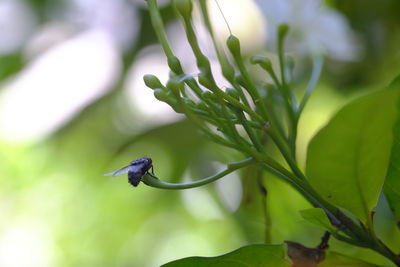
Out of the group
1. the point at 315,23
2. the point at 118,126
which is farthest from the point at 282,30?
the point at 118,126

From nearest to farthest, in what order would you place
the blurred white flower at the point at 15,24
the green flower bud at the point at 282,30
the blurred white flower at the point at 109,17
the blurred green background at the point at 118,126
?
the green flower bud at the point at 282,30 < the blurred green background at the point at 118,126 < the blurred white flower at the point at 109,17 < the blurred white flower at the point at 15,24

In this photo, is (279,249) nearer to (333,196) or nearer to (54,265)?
(333,196)

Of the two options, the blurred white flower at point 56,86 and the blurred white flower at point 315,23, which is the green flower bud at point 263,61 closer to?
the blurred white flower at point 315,23

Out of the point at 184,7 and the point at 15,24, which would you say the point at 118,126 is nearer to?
the point at 15,24

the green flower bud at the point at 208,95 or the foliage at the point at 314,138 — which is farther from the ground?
the green flower bud at the point at 208,95

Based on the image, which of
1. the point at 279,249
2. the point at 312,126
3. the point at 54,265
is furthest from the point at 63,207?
the point at 279,249

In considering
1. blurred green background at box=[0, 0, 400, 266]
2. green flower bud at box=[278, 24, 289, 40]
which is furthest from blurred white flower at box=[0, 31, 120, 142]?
green flower bud at box=[278, 24, 289, 40]

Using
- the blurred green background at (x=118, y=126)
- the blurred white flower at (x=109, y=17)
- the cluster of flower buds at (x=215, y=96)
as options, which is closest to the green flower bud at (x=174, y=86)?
the cluster of flower buds at (x=215, y=96)

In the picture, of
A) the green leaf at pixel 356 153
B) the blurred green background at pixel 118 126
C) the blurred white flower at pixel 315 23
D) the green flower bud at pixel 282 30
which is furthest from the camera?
the blurred green background at pixel 118 126
